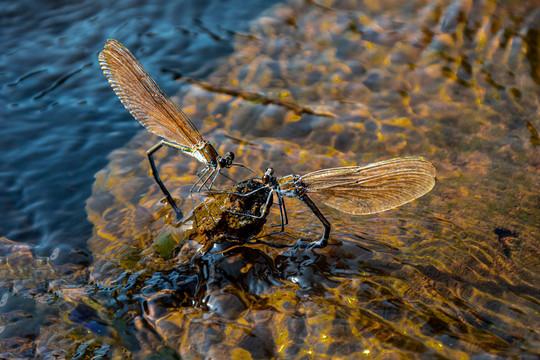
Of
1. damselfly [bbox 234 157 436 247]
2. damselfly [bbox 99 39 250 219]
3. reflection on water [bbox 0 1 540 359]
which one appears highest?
damselfly [bbox 99 39 250 219]

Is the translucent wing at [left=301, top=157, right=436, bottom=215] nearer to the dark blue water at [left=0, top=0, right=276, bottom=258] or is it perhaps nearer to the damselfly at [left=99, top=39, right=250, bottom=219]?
the damselfly at [left=99, top=39, right=250, bottom=219]

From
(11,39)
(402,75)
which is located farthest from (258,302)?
(11,39)

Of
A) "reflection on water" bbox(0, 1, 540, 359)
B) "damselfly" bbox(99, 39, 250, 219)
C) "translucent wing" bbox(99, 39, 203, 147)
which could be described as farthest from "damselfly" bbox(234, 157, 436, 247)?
"translucent wing" bbox(99, 39, 203, 147)

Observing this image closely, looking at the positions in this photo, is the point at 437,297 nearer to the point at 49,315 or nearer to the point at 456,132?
the point at 456,132

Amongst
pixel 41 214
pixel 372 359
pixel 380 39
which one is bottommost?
pixel 41 214

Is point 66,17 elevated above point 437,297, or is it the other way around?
point 66,17

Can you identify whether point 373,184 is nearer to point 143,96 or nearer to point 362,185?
point 362,185

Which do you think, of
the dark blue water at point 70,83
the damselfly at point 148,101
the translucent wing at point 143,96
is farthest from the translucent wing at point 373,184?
the dark blue water at point 70,83
